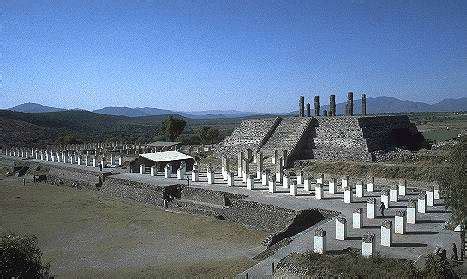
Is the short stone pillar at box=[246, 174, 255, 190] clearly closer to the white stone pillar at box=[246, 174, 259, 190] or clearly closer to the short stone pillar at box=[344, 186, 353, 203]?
the white stone pillar at box=[246, 174, 259, 190]

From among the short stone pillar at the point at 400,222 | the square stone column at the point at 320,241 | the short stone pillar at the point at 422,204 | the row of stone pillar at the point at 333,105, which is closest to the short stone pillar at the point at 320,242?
the square stone column at the point at 320,241

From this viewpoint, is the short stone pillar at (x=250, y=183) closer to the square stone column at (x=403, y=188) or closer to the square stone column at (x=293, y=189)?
the square stone column at (x=293, y=189)

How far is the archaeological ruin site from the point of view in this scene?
14836mm

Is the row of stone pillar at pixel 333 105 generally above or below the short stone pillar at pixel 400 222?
above

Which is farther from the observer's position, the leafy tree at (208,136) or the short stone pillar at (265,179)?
the leafy tree at (208,136)

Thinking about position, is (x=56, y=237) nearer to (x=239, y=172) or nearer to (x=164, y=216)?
(x=164, y=216)

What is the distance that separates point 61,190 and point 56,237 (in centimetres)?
1322

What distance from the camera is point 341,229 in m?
15.0

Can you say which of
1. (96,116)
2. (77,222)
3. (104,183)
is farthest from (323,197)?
(96,116)

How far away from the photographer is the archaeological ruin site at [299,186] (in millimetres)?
14836

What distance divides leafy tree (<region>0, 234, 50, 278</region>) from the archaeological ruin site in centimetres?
560

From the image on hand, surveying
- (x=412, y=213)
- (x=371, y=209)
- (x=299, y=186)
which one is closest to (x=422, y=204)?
(x=412, y=213)

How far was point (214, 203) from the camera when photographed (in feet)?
77.9

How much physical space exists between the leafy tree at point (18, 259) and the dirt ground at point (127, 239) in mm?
4559
